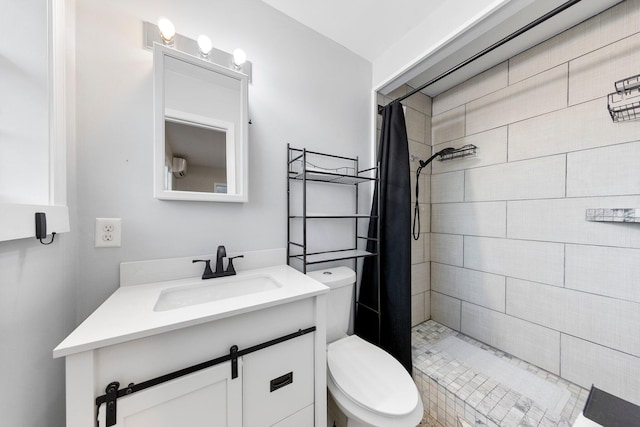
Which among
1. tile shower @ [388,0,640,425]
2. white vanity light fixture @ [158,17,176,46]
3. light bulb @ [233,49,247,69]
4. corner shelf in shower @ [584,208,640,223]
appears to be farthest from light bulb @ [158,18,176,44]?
corner shelf in shower @ [584,208,640,223]

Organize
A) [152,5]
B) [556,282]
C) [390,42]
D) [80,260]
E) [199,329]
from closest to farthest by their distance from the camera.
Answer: [199,329]
[80,260]
[152,5]
[556,282]
[390,42]

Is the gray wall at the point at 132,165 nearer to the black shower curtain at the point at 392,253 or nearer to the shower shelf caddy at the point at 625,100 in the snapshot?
the black shower curtain at the point at 392,253

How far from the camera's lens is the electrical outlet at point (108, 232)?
3.02 ft

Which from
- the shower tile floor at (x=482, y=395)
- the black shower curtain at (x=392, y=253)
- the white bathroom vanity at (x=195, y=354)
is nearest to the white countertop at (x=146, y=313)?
the white bathroom vanity at (x=195, y=354)

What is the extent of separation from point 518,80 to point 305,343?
2293 mm

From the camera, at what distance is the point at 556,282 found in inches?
57.0

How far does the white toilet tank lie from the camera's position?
4.27ft

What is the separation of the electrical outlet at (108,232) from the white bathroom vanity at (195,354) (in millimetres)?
137

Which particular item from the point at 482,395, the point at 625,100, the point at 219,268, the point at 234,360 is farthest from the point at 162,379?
the point at 625,100

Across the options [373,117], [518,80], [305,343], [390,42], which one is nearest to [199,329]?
[305,343]

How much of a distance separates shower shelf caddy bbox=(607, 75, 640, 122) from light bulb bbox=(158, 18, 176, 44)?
2301 millimetres

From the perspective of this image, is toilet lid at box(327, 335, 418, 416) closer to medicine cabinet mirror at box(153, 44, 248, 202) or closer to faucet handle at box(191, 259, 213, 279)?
faucet handle at box(191, 259, 213, 279)

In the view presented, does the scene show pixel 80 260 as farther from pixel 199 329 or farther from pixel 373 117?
pixel 373 117

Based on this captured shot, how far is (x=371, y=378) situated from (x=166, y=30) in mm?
1899
